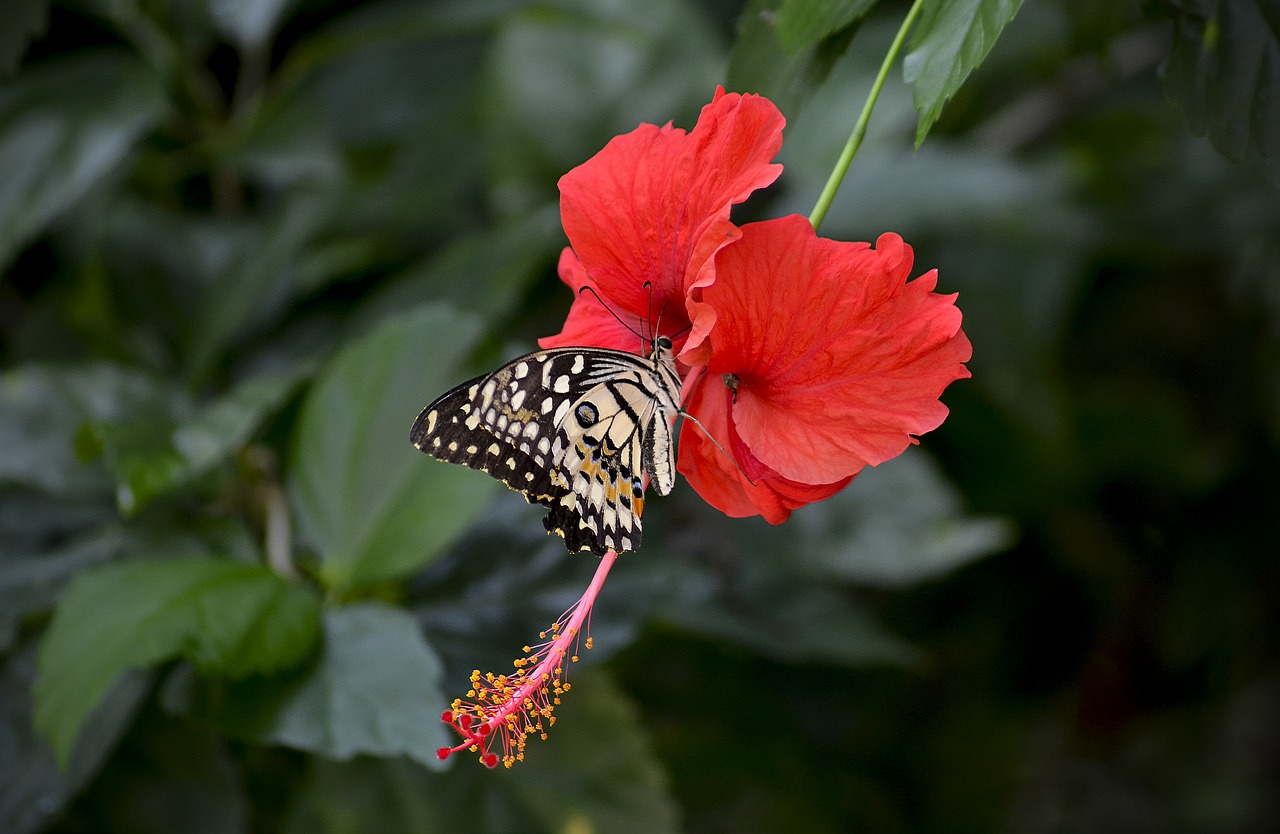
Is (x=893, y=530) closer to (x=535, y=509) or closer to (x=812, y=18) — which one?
(x=535, y=509)

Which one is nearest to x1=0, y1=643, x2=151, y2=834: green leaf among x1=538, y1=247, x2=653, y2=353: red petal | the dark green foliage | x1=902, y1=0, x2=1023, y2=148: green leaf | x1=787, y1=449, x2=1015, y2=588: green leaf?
the dark green foliage

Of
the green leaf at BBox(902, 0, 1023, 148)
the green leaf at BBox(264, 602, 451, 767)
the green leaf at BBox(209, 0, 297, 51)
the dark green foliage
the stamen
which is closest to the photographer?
the green leaf at BBox(902, 0, 1023, 148)

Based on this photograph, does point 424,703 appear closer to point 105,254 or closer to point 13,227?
point 13,227

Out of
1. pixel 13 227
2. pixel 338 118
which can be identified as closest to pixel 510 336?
pixel 338 118

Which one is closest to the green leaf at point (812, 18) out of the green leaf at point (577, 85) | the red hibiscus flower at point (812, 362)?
the red hibiscus flower at point (812, 362)

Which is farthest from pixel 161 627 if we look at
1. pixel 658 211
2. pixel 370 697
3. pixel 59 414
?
pixel 658 211

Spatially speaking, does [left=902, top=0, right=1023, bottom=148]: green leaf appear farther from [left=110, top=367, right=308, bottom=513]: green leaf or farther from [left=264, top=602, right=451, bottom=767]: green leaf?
[left=110, top=367, right=308, bottom=513]: green leaf

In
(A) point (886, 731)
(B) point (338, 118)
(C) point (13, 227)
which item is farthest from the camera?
(A) point (886, 731)
